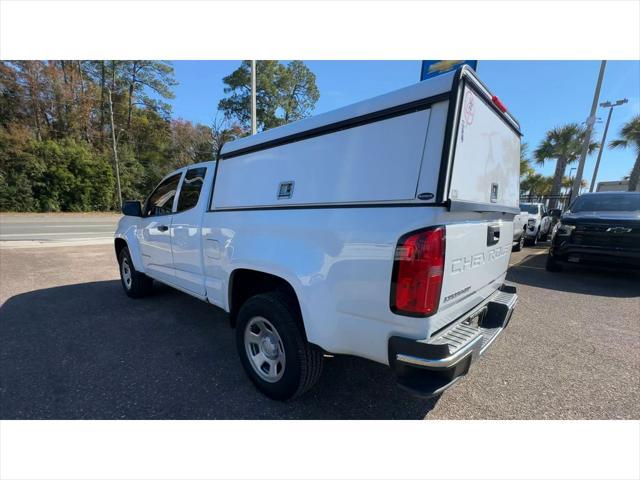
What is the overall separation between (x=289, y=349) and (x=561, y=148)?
2581cm

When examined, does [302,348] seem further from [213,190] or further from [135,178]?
[135,178]

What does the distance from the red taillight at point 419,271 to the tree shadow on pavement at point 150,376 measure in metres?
1.14

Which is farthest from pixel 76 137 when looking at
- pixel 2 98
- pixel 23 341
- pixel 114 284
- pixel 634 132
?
pixel 634 132

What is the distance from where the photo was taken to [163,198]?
393 centimetres

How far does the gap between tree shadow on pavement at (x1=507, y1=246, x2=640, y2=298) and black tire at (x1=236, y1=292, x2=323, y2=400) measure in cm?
547

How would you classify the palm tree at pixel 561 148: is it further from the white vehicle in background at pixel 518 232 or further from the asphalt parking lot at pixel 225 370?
the asphalt parking lot at pixel 225 370

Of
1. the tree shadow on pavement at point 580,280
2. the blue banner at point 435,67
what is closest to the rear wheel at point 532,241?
the tree shadow on pavement at point 580,280

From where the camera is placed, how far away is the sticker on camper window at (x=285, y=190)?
88.7 inches

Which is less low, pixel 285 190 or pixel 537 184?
pixel 537 184

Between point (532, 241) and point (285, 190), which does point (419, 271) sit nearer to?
point (285, 190)

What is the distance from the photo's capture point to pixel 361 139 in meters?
1.88

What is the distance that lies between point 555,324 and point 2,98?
36752 millimetres

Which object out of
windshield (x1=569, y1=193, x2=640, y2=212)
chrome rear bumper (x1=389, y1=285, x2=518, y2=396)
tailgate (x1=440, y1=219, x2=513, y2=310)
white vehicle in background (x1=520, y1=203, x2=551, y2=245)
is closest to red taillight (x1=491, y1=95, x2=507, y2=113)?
tailgate (x1=440, y1=219, x2=513, y2=310)

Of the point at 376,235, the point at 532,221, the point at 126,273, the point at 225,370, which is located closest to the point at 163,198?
the point at 126,273
